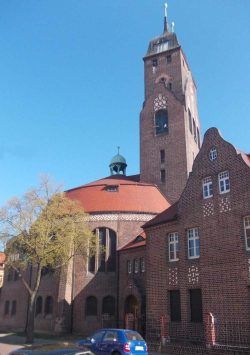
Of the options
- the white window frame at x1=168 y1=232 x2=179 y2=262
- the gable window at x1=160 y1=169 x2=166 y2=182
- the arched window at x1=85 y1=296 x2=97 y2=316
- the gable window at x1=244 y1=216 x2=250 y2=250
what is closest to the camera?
the gable window at x1=244 y1=216 x2=250 y2=250

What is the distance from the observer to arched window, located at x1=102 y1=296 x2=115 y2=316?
30400mm

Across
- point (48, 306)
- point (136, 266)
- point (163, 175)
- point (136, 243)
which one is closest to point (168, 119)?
point (163, 175)

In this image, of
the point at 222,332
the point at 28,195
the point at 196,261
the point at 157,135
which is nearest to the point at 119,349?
the point at 222,332

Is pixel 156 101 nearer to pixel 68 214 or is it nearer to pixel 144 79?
pixel 144 79

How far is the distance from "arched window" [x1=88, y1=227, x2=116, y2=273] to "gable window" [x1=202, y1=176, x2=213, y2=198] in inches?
536

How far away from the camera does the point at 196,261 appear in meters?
20.1

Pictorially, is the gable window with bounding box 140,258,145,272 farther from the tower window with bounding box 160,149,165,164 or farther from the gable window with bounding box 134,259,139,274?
the tower window with bounding box 160,149,165,164

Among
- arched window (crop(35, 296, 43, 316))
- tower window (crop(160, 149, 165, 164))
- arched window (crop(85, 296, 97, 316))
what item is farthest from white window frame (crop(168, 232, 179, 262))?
tower window (crop(160, 149, 165, 164))

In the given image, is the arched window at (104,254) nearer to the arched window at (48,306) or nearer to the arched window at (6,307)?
the arched window at (48,306)

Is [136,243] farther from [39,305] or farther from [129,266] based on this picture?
[39,305]

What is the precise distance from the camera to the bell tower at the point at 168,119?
130 feet

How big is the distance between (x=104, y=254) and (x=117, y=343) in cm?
1873

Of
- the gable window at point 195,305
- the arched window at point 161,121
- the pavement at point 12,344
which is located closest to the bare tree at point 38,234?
the pavement at point 12,344

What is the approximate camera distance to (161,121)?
4284cm
